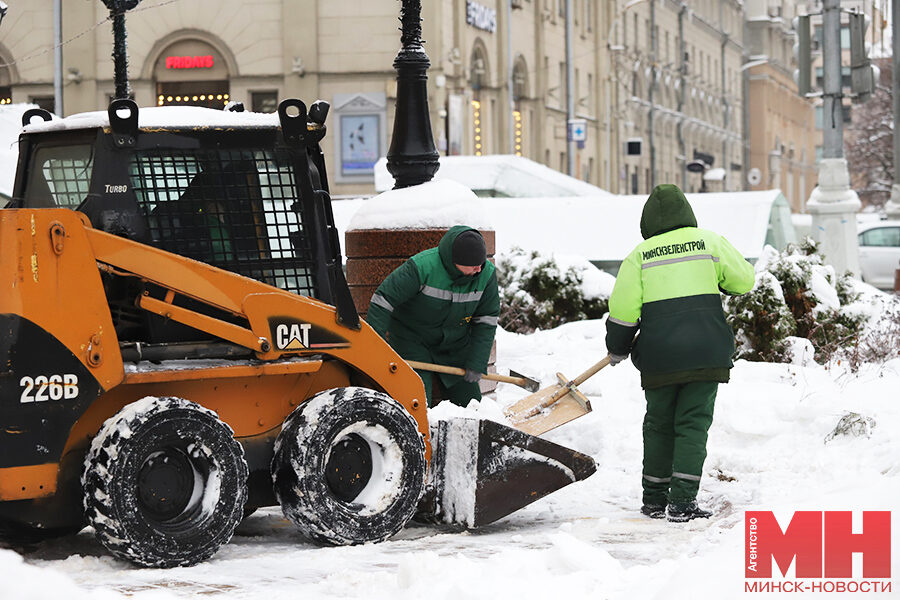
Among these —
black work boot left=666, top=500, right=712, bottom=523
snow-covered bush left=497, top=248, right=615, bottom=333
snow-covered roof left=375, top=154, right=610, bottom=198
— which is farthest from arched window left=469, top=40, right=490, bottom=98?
black work boot left=666, top=500, right=712, bottom=523

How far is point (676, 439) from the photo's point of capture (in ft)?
24.6

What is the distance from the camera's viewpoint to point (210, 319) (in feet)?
21.0

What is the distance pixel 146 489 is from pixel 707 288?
9.99 feet

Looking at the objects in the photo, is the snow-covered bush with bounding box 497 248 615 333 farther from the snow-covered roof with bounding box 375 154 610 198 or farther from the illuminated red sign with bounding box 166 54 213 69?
the illuminated red sign with bounding box 166 54 213 69

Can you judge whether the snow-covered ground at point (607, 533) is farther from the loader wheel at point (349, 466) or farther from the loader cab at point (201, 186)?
the loader cab at point (201, 186)

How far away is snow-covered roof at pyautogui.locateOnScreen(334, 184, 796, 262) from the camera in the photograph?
1716 cm

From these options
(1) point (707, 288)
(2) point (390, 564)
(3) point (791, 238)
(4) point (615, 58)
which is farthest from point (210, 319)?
(4) point (615, 58)

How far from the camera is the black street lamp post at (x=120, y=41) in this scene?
15.3 m

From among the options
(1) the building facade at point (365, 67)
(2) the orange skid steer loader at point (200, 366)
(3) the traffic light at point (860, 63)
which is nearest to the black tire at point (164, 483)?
(2) the orange skid steer loader at point (200, 366)

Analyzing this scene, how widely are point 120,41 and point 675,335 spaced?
9.97 m

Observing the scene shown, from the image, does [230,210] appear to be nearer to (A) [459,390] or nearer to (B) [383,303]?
(B) [383,303]

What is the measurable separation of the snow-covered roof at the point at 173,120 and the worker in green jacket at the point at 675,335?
6.77ft

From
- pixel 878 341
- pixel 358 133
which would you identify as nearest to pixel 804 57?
pixel 878 341

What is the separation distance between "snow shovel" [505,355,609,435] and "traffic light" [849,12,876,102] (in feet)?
34.9
